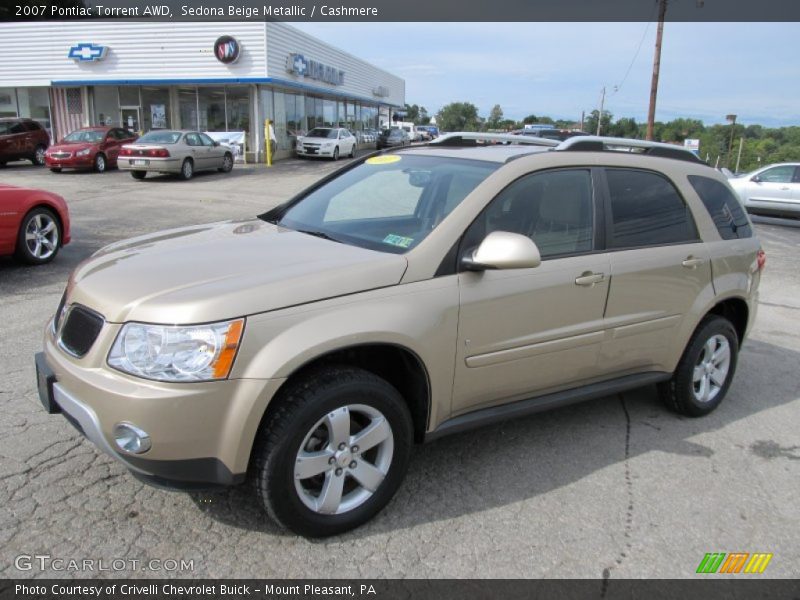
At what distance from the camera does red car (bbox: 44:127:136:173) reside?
21.0 meters

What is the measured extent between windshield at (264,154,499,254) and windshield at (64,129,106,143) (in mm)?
20689

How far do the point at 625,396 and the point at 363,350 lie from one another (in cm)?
257

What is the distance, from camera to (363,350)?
3.12m

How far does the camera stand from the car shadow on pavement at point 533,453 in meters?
3.16

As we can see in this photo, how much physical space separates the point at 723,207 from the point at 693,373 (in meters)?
1.19

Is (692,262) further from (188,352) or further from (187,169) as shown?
(187,169)

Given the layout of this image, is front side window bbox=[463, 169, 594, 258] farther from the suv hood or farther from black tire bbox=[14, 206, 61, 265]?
black tire bbox=[14, 206, 61, 265]

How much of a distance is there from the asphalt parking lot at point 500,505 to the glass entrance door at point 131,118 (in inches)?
1108

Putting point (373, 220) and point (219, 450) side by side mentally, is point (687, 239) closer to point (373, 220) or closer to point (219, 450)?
point (373, 220)

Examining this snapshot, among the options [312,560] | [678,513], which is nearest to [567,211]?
[678,513]

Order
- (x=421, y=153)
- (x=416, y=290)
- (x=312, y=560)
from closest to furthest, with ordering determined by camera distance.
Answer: (x=312, y=560)
(x=416, y=290)
(x=421, y=153)

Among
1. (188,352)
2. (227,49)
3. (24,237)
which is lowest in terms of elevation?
(24,237)

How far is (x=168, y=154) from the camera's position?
19516 millimetres

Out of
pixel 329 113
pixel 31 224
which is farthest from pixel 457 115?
pixel 31 224
